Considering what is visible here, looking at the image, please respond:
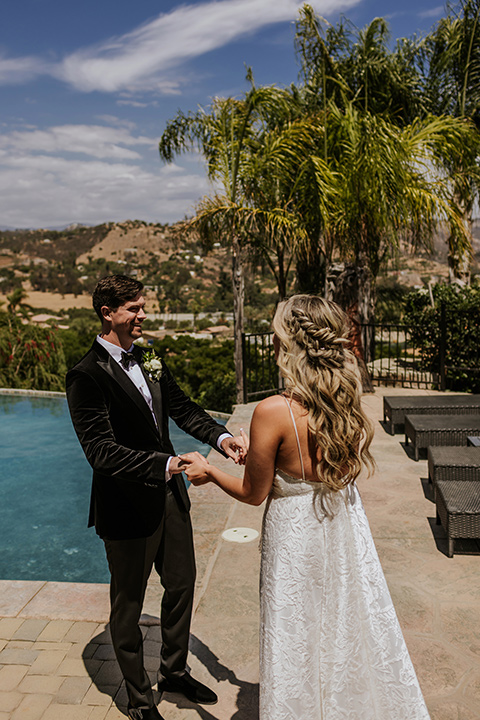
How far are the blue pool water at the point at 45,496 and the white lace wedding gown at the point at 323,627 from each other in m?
3.78

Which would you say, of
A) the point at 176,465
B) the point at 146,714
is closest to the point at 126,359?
the point at 176,465

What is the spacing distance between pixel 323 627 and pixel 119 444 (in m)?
1.01

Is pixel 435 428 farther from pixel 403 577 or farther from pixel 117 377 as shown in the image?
pixel 117 377

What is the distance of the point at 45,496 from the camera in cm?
767

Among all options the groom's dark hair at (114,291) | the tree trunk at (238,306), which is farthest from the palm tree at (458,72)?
the groom's dark hair at (114,291)

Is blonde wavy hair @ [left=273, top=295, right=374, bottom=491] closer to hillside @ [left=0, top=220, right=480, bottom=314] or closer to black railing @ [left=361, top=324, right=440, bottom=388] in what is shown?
black railing @ [left=361, top=324, right=440, bottom=388]

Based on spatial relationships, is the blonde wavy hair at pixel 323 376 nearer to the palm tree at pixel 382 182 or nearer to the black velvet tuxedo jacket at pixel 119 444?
the black velvet tuxedo jacket at pixel 119 444

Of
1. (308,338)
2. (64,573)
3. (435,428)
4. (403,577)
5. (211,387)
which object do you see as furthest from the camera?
(211,387)

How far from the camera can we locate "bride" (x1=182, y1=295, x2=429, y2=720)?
1797mm

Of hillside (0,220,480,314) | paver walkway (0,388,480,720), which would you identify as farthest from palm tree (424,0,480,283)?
hillside (0,220,480,314)

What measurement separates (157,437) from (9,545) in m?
4.59

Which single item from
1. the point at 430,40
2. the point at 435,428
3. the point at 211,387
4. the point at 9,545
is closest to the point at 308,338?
the point at 435,428

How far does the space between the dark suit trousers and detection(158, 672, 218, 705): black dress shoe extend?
0.04 metres

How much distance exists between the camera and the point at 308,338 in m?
1.77
